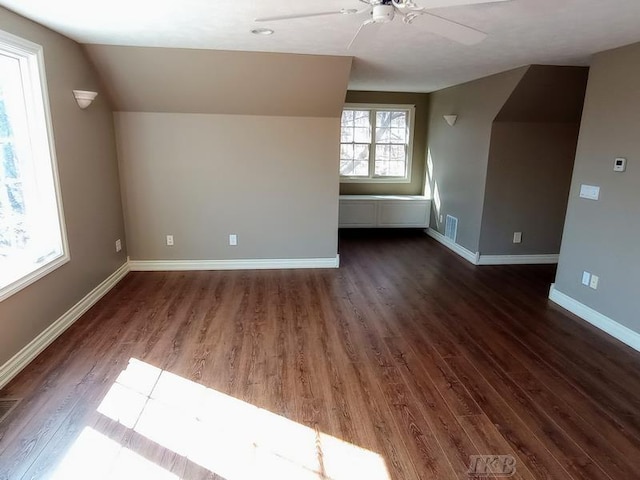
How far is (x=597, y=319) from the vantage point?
3.40 meters

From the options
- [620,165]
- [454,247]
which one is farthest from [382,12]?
[454,247]

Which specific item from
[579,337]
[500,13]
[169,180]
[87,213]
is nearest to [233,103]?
[169,180]

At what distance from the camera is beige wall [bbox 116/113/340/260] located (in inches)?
172

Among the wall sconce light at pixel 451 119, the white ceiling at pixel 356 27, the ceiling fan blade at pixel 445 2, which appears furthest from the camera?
the wall sconce light at pixel 451 119

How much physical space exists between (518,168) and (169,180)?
4216mm

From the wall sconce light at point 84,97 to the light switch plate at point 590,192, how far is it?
448 cm

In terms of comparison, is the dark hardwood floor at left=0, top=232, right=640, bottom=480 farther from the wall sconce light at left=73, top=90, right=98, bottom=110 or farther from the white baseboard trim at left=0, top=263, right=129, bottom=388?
the wall sconce light at left=73, top=90, right=98, bottom=110

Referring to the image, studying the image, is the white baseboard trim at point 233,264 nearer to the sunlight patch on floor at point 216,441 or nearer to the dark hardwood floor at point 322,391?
the dark hardwood floor at point 322,391

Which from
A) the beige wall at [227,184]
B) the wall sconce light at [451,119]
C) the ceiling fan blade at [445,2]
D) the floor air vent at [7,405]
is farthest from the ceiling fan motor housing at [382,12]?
the wall sconce light at [451,119]

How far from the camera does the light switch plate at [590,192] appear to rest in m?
3.38

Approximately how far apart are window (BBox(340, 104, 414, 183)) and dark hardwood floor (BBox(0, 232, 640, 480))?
3.23 metres

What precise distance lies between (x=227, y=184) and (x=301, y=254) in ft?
4.05

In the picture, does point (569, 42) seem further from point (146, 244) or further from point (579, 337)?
point (146, 244)

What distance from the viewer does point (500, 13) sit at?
2.37 metres
